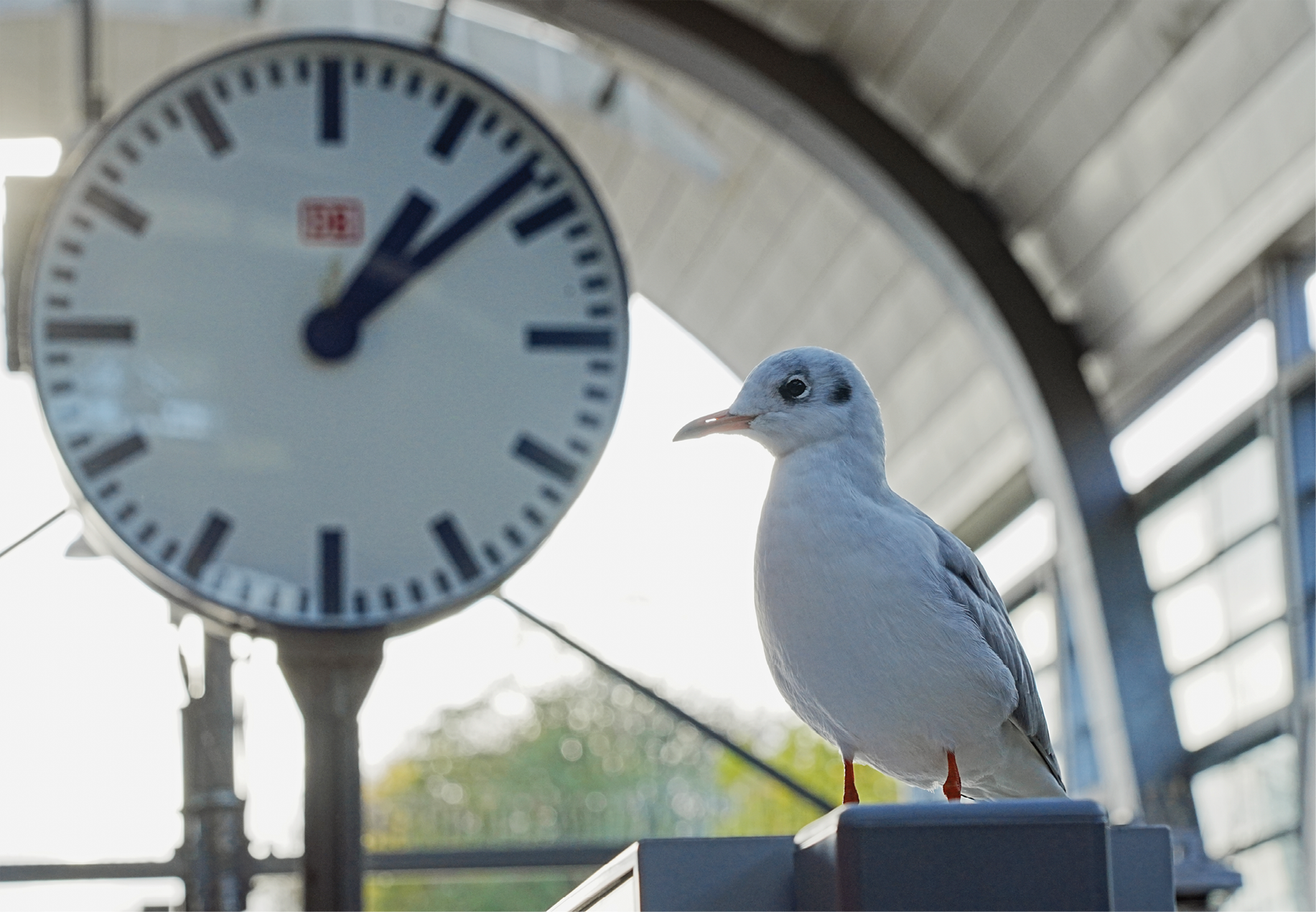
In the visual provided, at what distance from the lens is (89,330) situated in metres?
1.47

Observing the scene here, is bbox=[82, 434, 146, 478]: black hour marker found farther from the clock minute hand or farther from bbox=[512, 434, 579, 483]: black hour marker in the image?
bbox=[512, 434, 579, 483]: black hour marker

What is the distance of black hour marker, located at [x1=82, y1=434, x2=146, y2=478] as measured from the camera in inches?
56.0

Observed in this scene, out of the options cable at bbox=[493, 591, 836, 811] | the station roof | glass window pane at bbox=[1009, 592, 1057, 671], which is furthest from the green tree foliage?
cable at bbox=[493, 591, 836, 811]

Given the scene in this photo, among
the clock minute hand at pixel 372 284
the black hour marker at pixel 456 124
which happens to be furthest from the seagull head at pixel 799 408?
the black hour marker at pixel 456 124

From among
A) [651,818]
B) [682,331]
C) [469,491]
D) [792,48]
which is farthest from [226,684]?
[682,331]

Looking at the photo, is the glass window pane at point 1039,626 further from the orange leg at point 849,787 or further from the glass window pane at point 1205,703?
the orange leg at point 849,787

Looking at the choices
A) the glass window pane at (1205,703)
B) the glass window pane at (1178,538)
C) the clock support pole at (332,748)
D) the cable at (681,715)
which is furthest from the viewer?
the glass window pane at (1178,538)

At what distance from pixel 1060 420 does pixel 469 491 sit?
169 inches

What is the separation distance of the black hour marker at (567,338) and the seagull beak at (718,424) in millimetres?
566

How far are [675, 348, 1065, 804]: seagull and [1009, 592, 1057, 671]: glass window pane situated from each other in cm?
709

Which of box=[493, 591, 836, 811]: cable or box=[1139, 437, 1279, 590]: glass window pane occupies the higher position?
box=[1139, 437, 1279, 590]: glass window pane

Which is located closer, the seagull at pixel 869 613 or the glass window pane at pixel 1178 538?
the seagull at pixel 869 613

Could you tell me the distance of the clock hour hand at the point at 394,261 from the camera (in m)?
1.46

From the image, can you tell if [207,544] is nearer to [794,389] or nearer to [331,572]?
[331,572]
